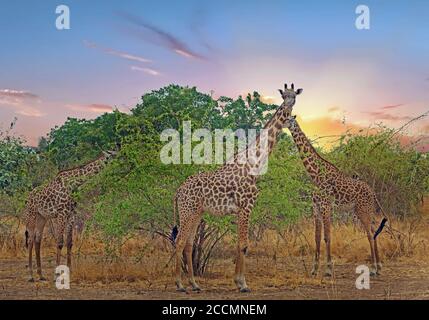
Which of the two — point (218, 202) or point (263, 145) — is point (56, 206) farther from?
point (263, 145)

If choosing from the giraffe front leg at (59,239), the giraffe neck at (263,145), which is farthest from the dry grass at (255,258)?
the giraffe neck at (263,145)

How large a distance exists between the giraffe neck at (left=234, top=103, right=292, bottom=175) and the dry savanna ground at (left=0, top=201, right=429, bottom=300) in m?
2.07

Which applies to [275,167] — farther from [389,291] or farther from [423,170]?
[423,170]

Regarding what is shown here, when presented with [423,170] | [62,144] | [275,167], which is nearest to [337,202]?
[275,167]

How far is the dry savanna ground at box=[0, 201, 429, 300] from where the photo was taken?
32.3 feet

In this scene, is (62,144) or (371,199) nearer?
(371,199)

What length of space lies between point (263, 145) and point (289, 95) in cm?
109

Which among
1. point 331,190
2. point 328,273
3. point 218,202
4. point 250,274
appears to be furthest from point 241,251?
point 331,190

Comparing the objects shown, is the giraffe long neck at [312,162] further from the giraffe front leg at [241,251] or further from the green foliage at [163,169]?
the giraffe front leg at [241,251]

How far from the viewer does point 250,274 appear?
38.3ft

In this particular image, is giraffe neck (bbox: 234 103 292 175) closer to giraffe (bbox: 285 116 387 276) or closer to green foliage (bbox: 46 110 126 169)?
giraffe (bbox: 285 116 387 276)
